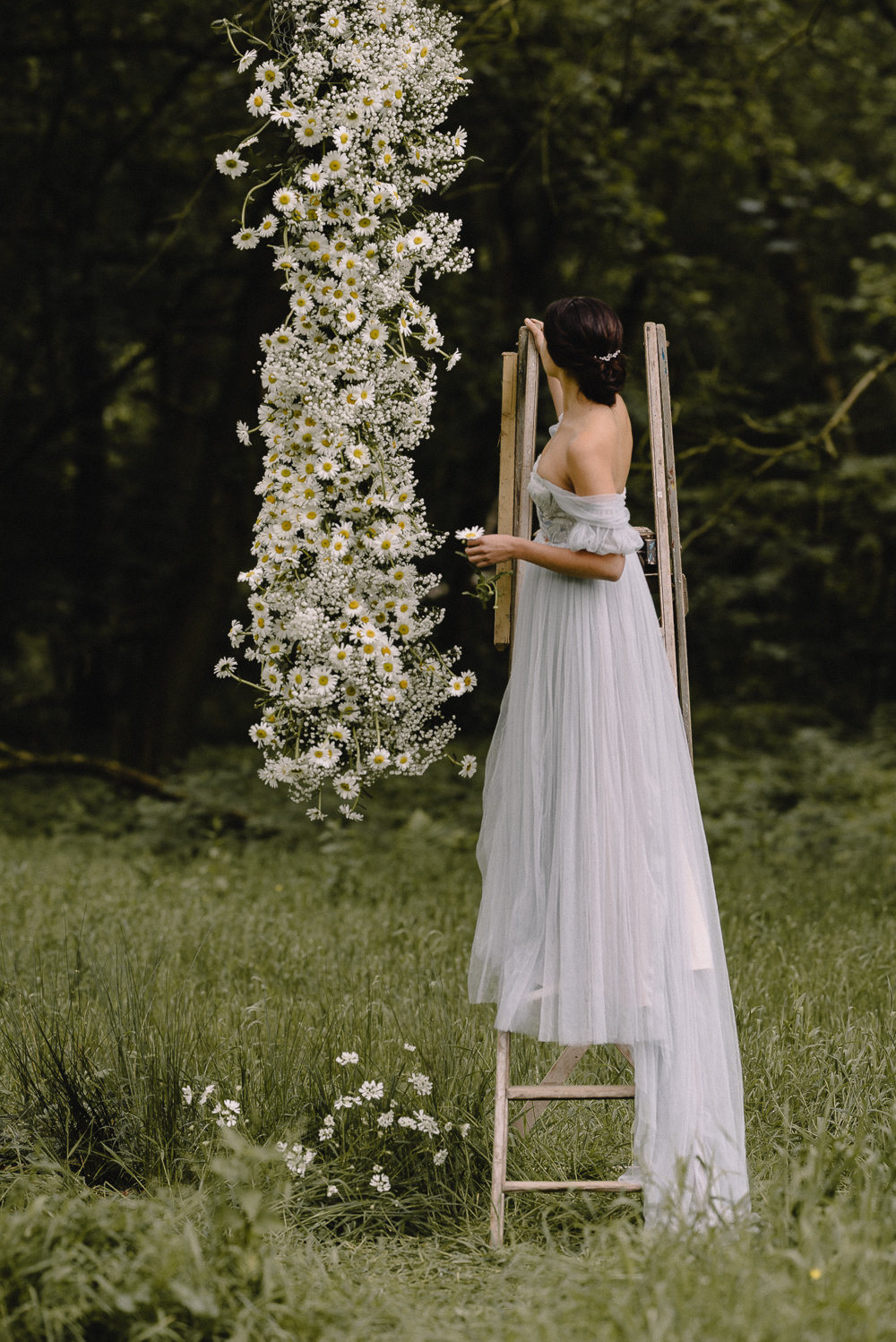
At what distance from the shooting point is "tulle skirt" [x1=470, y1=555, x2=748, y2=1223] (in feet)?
10.4

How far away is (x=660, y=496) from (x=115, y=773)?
6420 mm

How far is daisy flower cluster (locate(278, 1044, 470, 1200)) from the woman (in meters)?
0.42

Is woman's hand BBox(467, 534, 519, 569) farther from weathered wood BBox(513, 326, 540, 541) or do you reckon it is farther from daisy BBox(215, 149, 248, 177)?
daisy BBox(215, 149, 248, 177)

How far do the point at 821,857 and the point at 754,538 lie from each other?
565cm

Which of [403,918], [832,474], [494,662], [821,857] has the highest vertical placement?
[832,474]

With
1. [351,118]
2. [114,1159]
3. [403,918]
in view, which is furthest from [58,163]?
[114,1159]

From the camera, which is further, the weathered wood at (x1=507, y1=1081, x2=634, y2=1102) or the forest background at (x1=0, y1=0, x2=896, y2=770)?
the forest background at (x1=0, y1=0, x2=896, y2=770)

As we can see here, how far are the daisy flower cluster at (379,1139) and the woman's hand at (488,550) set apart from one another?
4.62 ft

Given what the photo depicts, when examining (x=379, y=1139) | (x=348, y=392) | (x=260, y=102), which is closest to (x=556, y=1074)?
(x=379, y=1139)

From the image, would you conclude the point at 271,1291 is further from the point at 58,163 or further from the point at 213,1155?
the point at 58,163

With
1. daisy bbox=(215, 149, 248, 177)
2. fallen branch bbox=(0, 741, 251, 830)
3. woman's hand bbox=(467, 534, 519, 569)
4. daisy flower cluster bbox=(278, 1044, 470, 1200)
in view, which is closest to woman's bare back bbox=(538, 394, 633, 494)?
woman's hand bbox=(467, 534, 519, 569)

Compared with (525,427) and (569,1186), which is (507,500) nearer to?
(525,427)

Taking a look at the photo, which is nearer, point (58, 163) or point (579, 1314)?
point (579, 1314)

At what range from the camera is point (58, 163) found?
1121 centimetres
